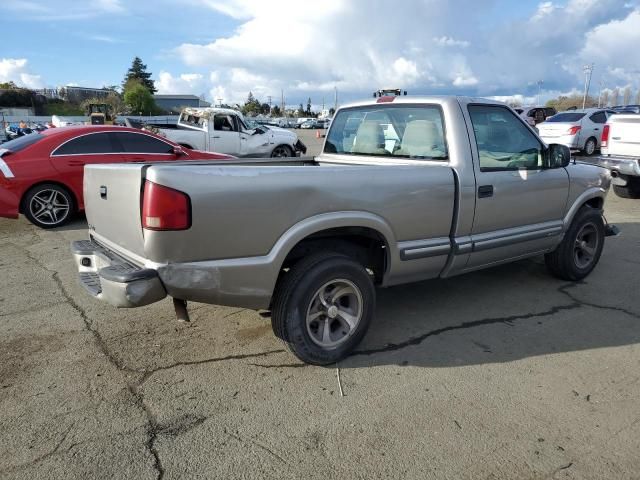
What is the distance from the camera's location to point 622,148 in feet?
30.7

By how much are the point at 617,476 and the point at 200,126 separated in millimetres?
13631

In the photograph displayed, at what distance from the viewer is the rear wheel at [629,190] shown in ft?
33.5

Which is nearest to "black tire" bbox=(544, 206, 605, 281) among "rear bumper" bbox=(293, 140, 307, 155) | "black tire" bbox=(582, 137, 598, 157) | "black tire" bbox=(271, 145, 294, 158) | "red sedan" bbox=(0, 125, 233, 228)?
"red sedan" bbox=(0, 125, 233, 228)

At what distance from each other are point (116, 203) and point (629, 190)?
35.5 feet

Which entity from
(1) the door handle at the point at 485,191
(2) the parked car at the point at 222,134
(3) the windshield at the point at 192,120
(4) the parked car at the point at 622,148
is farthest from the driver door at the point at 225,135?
(1) the door handle at the point at 485,191

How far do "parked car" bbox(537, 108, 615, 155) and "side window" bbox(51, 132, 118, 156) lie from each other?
14431mm

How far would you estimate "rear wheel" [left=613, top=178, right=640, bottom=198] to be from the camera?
10.2 meters

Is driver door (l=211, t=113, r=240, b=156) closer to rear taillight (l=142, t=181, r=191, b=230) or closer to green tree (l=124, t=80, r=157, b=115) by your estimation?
rear taillight (l=142, t=181, r=191, b=230)

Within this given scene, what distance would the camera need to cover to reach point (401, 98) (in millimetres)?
4363

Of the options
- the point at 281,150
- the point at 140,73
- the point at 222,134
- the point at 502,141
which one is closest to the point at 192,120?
the point at 222,134

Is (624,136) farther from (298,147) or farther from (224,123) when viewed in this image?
(224,123)

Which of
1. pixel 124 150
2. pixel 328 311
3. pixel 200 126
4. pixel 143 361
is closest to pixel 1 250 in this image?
pixel 124 150

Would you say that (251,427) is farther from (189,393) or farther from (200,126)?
(200,126)

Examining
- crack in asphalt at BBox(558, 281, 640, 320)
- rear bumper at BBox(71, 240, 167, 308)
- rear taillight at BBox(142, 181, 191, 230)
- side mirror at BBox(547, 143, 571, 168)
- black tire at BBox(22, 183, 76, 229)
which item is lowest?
crack in asphalt at BBox(558, 281, 640, 320)
